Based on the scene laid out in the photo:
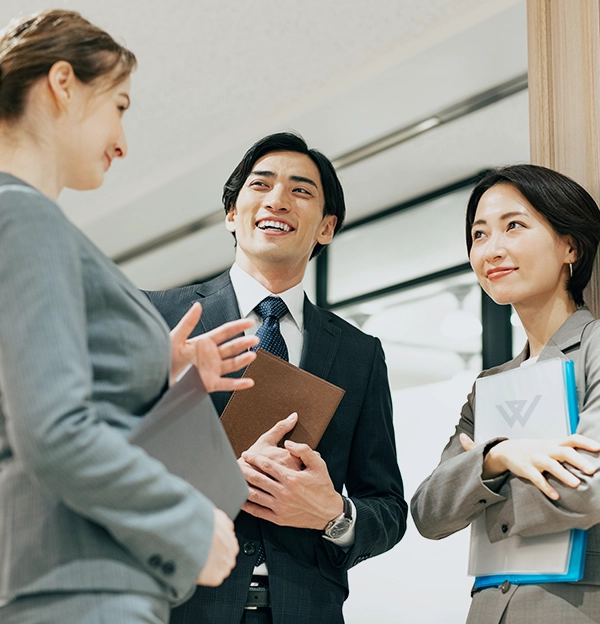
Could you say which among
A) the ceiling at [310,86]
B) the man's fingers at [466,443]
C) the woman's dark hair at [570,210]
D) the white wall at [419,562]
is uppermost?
the ceiling at [310,86]

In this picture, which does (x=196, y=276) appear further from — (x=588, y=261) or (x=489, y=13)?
(x=588, y=261)

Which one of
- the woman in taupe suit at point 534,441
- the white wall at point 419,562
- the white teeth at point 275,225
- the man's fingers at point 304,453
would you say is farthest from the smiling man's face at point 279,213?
the white wall at point 419,562

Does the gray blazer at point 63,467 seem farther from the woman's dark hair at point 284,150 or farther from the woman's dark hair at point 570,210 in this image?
the woman's dark hair at point 284,150

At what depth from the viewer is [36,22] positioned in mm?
1309

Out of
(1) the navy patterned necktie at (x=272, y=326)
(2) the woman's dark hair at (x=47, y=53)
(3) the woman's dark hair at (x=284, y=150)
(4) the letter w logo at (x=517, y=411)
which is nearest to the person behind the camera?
(2) the woman's dark hair at (x=47, y=53)

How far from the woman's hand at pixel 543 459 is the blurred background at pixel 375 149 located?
8.83 ft

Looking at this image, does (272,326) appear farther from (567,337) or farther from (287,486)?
(567,337)

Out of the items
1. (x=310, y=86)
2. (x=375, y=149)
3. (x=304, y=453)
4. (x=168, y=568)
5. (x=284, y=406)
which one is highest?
(x=310, y=86)

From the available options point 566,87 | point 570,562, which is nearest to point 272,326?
point 570,562

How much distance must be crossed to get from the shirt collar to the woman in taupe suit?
506 millimetres

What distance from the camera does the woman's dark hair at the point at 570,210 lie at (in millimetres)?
2143

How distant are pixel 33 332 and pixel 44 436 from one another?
0.13m

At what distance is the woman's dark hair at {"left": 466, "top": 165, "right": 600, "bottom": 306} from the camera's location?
214 cm

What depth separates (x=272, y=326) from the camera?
90.9 inches
